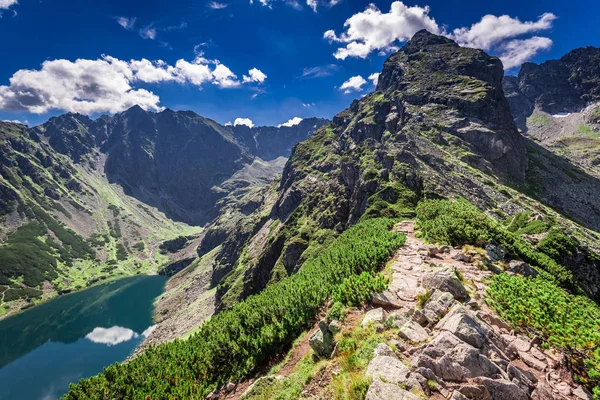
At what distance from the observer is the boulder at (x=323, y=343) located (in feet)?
56.1

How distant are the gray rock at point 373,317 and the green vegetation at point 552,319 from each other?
678cm

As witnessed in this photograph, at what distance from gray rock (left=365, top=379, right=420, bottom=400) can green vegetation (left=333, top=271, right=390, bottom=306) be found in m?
9.26

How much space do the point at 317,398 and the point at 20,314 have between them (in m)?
275

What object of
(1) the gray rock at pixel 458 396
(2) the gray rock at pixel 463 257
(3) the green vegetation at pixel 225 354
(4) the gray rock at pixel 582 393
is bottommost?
(3) the green vegetation at pixel 225 354

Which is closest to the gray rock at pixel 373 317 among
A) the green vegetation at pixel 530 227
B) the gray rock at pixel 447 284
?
the gray rock at pixel 447 284

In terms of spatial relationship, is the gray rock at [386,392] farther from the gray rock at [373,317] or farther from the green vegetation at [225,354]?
the green vegetation at [225,354]

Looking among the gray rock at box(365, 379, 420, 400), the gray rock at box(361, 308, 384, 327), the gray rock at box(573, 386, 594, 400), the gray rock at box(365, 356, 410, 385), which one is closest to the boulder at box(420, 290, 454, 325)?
the gray rock at box(361, 308, 384, 327)

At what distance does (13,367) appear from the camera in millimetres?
123312

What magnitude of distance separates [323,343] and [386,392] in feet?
21.9

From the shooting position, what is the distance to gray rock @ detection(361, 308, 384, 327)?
17.2m

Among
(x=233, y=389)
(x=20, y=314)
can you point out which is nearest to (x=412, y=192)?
(x=233, y=389)

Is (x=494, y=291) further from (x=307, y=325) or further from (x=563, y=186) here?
(x=563, y=186)

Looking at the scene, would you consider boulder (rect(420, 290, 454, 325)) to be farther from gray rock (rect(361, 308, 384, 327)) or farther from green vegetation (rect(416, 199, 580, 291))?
green vegetation (rect(416, 199, 580, 291))

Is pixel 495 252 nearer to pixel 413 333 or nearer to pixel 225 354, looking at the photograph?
pixel 413 333
